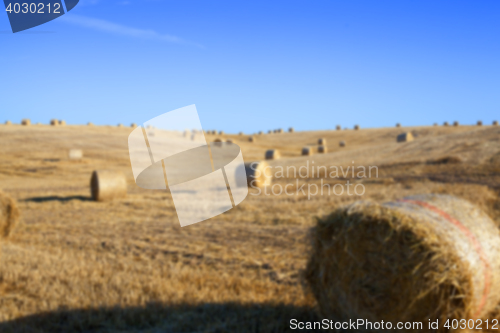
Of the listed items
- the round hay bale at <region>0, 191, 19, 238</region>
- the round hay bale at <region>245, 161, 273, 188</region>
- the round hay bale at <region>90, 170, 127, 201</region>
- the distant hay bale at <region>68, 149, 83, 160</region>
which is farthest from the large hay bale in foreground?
the distant hay bale at <region>68, 149, 83, 160</region>

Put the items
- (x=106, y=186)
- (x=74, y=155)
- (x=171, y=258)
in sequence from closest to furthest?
(x=171, y=258) < (x=106, y=186) < (x=74, y=155)

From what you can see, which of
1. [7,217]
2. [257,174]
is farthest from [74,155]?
[7,217]

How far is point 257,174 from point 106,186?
19.4ft

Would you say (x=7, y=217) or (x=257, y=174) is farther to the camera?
(x=257, y=174)

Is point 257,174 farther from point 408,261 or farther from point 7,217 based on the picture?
point 408,261

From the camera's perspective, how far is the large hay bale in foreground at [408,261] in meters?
3.51

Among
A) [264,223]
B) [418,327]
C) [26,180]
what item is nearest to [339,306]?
[418,327]

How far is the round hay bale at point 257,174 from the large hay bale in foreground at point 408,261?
41.0 ft

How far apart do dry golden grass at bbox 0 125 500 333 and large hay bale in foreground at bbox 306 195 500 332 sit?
39 cm

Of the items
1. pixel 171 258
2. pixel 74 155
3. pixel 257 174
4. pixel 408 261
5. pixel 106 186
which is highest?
pixel 408 261

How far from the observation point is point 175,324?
14.2 ft

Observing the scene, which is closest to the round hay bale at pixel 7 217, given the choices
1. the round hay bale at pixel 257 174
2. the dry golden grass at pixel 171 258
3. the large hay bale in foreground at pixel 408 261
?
the dry golden grass at pixel 171 258

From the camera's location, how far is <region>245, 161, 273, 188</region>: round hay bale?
16.8 m

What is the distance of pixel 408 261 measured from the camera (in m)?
3.65
